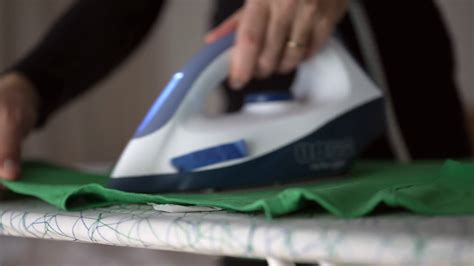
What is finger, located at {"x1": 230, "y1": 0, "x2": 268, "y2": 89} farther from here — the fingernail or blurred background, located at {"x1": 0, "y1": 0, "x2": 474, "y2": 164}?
blurred background, located at {"x1": 0, "y1": 0, "x2": 474, "y2": 164}

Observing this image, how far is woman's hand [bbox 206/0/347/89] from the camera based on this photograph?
0.66 meters

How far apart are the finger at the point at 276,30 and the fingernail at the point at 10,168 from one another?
313mm

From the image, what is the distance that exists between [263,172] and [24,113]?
34 centimetres

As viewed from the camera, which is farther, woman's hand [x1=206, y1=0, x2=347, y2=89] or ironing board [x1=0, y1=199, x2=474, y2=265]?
woman's hand [x1=206, y1=0, x2=347, y2=89]

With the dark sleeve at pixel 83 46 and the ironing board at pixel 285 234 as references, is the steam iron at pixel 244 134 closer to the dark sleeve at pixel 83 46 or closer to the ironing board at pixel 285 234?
the ironing board at pixel 285 234

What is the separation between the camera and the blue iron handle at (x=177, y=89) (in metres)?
0.59

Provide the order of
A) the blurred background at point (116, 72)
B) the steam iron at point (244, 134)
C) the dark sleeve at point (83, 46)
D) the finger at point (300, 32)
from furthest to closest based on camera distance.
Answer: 1. the blurred background at point (116, 72)
2. the dark sleeve at point (83, 46)
3. the finger at point (300, 32)
4. the steam iron at point (244, 134)

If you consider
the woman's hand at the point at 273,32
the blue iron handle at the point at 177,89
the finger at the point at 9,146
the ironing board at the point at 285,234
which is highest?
the woman's hand at the point at 273,32

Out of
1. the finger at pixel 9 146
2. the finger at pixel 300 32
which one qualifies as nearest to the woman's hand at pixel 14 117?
the finger at pixel 9 146

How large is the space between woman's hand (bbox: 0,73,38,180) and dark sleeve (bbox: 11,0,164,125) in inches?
1.3

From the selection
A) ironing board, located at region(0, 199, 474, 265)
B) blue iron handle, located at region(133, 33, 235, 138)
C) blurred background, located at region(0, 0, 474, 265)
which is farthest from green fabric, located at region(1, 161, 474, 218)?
blurred background, located at region(0, 0, 474, 265)

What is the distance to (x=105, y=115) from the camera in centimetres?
243

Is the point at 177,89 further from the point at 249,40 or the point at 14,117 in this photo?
the point at 14,117

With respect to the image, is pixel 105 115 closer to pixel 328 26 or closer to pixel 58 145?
pixel 58 145
